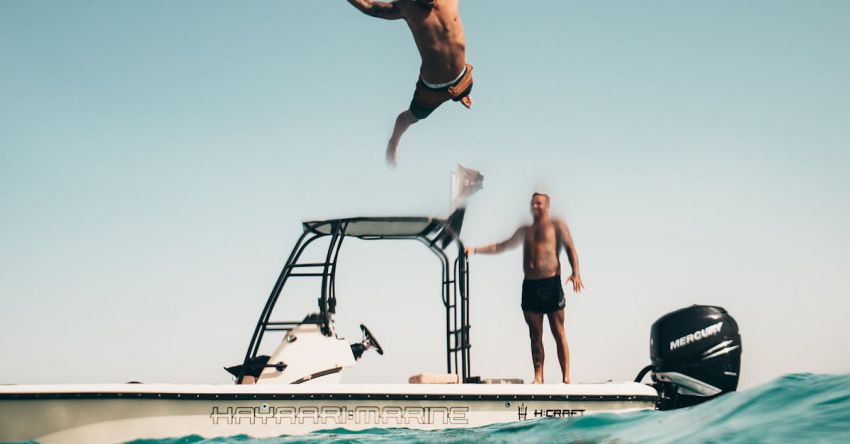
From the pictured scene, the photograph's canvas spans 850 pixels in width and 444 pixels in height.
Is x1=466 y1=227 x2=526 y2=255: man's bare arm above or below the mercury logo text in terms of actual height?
above

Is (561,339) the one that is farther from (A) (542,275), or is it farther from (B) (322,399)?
(B) (322,399)

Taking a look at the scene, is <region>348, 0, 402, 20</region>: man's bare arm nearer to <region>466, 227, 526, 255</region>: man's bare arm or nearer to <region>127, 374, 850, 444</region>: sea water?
<region>466, 227, 526, 255</region>: man's bare arm

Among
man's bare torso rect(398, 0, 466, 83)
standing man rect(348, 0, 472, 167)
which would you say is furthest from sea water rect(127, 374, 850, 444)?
man's bare torso rect(398, 0, 466, 83)

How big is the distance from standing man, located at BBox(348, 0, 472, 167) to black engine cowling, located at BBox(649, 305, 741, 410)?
2593mm

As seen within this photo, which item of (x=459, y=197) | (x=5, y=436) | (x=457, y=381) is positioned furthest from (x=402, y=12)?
(x=5, y=436)

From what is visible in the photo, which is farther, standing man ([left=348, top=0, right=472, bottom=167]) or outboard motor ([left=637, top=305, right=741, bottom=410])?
standing man ([left=348, top=0, right=472, bottom=167])

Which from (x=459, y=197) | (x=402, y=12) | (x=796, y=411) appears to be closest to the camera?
(x=796, y=411)

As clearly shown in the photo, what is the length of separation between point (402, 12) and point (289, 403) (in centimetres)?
324

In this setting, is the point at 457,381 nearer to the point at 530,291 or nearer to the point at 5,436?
the point at 530,291

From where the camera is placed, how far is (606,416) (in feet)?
20.5

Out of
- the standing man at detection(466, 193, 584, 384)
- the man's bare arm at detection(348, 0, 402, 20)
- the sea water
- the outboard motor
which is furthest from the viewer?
the standing man at detection(466, 193, 584, 384)

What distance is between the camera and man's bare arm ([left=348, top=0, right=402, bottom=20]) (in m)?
6.48

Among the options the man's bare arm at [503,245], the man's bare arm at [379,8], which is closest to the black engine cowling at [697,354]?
the man's bare arm at [503,245]

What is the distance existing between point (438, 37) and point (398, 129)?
100 centimetres
